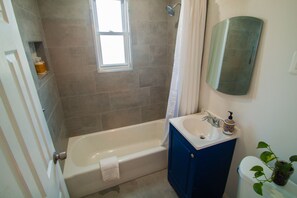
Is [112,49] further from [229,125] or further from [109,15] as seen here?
[229,125]

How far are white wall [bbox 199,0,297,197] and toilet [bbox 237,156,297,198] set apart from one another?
0.21 m

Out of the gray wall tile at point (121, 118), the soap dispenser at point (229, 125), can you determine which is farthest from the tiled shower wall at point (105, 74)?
the soap dispenser at point (229, 125)

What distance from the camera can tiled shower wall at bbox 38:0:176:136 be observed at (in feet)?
5.57

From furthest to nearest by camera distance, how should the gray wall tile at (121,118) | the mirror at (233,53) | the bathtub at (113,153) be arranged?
1. the gray wall tile at (121,118)
2. the bathtub at (113,153)
3. the mirror at (233,53)

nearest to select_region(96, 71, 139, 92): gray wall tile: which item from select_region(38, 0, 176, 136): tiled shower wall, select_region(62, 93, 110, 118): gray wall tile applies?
select_region(38, 0, 176, 136): tiled shower wall

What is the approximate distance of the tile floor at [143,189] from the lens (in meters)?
1.66

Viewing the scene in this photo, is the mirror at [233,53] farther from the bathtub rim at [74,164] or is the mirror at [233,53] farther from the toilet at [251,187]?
the bathtub rim at [74,164]

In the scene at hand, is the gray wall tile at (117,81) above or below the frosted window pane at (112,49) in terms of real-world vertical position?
below

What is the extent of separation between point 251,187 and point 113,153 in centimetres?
183

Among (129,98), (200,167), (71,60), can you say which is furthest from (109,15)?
(200,167)

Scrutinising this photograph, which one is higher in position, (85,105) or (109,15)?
(109,15)

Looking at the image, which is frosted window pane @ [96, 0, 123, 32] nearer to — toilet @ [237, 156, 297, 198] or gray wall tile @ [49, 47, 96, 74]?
gray wall tile @ [49, 47, 96, 74]

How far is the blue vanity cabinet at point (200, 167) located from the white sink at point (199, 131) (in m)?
0.04

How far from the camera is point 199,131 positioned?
1.57 m
